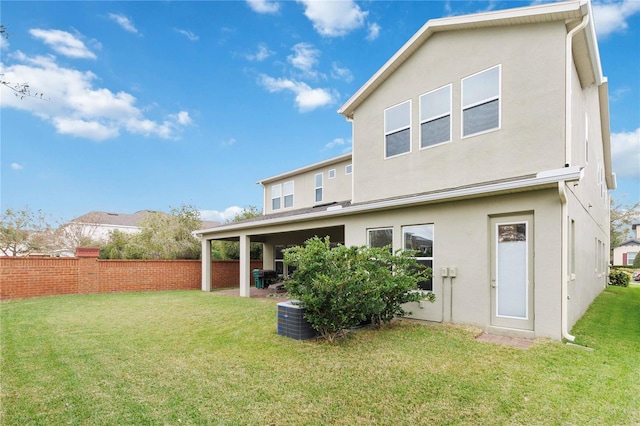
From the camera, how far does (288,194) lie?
19484 millimetres

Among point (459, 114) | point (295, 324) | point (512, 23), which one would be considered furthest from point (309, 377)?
point (512, 23)

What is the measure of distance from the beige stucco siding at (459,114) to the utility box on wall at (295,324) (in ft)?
14.8

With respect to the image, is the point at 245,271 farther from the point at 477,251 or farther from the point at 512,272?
the point at 512,272

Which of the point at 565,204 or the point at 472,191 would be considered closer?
the point at 565,204

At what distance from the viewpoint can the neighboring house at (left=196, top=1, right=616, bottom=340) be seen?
6.59 meters

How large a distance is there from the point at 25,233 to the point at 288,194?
20793 millimetres

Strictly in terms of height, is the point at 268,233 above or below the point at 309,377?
above

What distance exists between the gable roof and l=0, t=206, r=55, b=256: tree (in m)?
27.2

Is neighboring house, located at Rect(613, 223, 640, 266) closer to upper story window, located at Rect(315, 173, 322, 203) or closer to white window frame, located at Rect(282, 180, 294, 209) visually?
upper story window, located at Rect(315, 173, 322, 203)

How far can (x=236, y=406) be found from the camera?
3.85 meters

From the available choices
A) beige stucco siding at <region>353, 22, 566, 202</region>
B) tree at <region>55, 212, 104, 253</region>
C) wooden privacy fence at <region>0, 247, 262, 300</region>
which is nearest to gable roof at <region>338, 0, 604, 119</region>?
beige stucco siding at <region>353, 22, 566, 202</region>

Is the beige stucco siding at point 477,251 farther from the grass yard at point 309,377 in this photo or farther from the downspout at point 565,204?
the grass yard at point 309,377

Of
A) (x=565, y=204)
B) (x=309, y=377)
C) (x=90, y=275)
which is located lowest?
(x=90, y=275)

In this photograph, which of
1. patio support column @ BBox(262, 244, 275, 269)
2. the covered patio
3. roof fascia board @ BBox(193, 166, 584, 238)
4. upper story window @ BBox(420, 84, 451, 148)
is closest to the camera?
roof fascia board @ BBox(193, 166, 584, 238)
